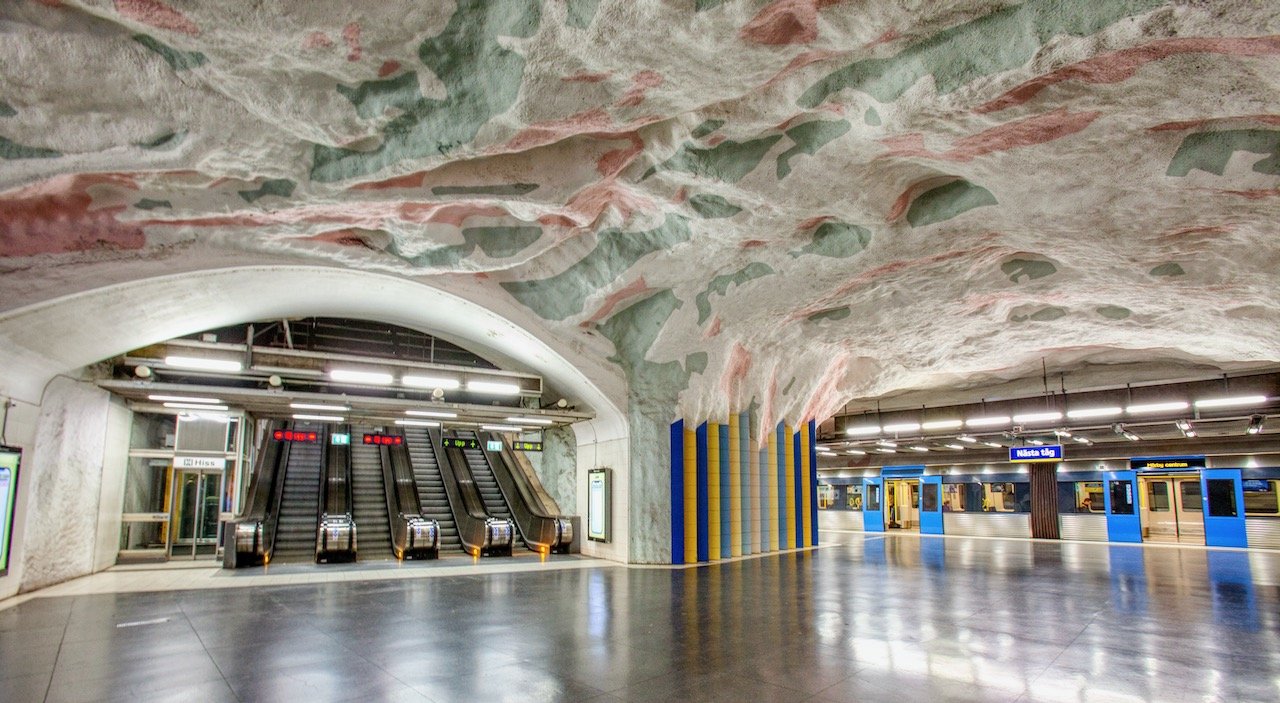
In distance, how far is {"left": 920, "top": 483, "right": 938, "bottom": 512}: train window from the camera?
23844 millimetres

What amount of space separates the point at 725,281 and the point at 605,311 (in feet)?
6.97

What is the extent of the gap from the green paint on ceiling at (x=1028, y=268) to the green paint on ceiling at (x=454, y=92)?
7.66 metres

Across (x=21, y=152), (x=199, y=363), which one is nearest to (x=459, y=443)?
(x=199, y=363)

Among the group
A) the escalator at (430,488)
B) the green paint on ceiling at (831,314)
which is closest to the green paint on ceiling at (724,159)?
the green paint on ceiling at (831,314)

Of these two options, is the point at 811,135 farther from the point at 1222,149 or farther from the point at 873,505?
the point at 873,505

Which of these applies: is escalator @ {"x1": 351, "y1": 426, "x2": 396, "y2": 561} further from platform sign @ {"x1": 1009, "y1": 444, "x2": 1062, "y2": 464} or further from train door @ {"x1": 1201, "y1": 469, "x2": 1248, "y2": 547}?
train door @ {"x1": 1201, "y1": 469, "x2": 1248, "y2": 547}

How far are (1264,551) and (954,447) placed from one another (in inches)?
326

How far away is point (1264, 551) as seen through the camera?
1670cm

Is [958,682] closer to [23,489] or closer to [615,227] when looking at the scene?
[615,227]

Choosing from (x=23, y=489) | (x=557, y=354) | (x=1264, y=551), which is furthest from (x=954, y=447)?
(x=23, y=489)

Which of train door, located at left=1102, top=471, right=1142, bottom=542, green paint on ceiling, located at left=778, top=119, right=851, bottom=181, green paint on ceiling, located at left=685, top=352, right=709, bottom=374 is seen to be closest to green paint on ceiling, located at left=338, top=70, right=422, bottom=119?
green paint on ceiling, located at left=778, top=119, right=851, bottom=181

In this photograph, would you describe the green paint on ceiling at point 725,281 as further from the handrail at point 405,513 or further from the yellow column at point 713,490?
the handrail at point 405,513

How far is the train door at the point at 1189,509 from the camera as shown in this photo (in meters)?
19.0

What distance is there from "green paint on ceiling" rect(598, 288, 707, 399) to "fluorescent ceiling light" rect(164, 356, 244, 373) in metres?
5.78
